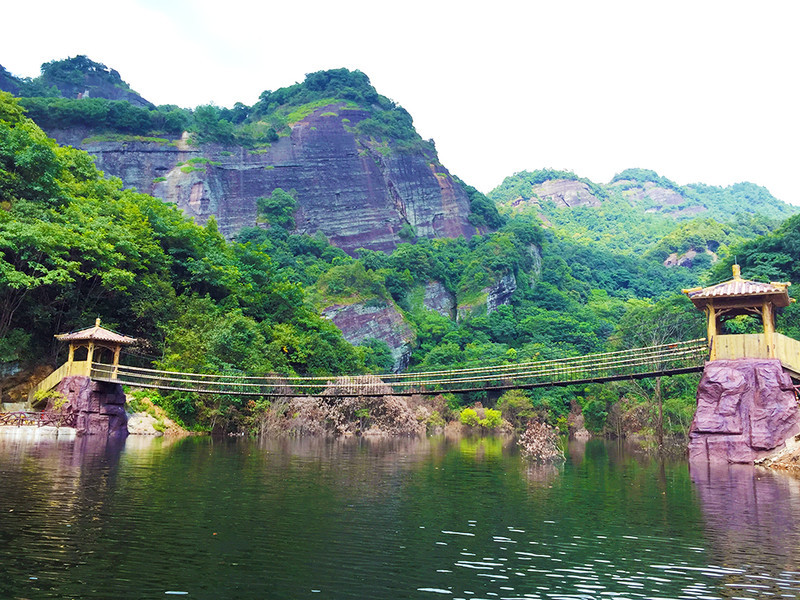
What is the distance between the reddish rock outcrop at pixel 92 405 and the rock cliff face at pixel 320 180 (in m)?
43.1

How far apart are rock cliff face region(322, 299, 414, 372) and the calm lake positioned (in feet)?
121

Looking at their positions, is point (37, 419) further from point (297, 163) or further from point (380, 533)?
point (297, 163)

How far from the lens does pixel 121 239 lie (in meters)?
26.3

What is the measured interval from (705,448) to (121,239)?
20997mm

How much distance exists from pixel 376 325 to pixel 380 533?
4562 centimetres

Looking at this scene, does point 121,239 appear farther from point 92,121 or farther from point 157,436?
point 92,121

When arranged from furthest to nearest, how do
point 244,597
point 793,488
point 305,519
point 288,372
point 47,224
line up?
point 288,372 < point 47,224 < point 793,488 < point 305,519 < point 244,597

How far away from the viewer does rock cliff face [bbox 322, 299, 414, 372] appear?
52594mm

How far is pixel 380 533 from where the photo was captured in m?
8.41

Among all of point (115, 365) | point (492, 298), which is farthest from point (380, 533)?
point (492, 298)

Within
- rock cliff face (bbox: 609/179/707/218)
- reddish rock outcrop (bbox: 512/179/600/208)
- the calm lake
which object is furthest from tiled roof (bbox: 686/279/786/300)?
rock cliff face (bbox: 609/179/707/218)

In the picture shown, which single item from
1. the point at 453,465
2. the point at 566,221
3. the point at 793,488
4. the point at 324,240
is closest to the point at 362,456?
the point at 453,465

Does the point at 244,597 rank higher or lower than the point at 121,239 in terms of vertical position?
lower

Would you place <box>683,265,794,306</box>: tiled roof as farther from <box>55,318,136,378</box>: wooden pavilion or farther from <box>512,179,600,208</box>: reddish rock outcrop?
<box>512,179,600,208</box>: reddish rock outcrop
